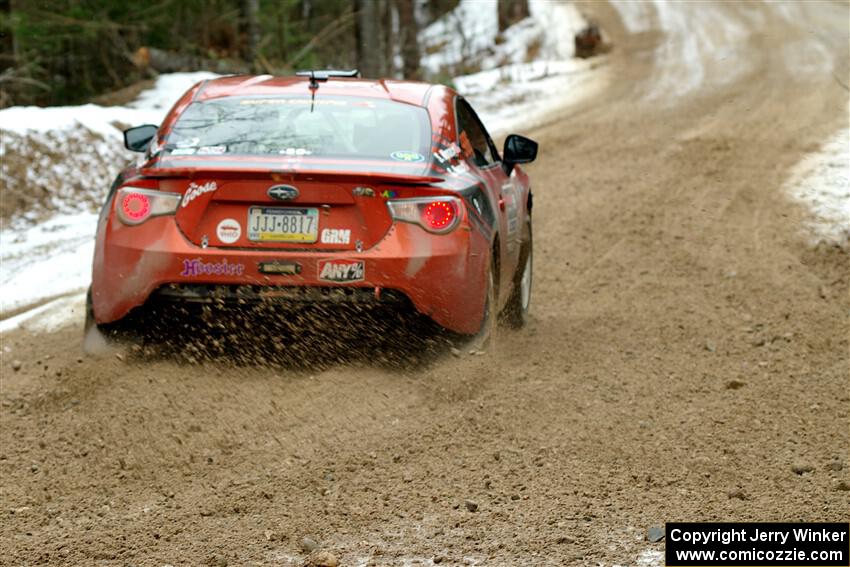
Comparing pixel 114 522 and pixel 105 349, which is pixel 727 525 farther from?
pixel 105 349

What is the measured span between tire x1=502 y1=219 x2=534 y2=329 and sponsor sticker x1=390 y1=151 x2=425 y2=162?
68.5 inches

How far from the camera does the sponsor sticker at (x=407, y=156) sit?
6273 mm

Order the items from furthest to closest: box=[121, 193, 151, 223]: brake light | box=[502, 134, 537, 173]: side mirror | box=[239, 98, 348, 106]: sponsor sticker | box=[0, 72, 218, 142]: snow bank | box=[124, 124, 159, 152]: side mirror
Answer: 1. box=[0, 72, 218, 142]: snow bank
2. box=[502, 134, 537, 173]: side mirror
3. box=[124, 124, 159, 152]: side mirror
4. box=[239, 98, 348, 106]: sponsor sticker
5. box=[121, 193, 151, 223]: brake light

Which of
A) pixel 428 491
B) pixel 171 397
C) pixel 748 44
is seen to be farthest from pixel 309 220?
pixel 748 44

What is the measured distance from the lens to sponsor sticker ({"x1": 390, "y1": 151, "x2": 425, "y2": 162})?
6273 millimetres

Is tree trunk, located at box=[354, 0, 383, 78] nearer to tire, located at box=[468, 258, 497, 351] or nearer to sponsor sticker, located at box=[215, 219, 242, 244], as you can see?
tire, located at box=[468, 258, 497, 351]

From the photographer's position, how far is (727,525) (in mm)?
4418

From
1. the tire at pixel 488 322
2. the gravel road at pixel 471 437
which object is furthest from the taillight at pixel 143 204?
the tire at pixel 488 322

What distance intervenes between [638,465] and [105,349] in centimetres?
285

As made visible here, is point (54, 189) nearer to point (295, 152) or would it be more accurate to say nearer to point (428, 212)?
point (295, 152)

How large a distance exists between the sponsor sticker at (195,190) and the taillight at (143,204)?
44mm

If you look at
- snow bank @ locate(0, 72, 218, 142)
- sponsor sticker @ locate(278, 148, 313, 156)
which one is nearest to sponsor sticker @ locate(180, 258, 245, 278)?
sponsor sticker @ locate(278, 148, 313, 156)

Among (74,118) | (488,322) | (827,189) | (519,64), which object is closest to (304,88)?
(488,322)

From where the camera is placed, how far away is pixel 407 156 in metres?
6.31
